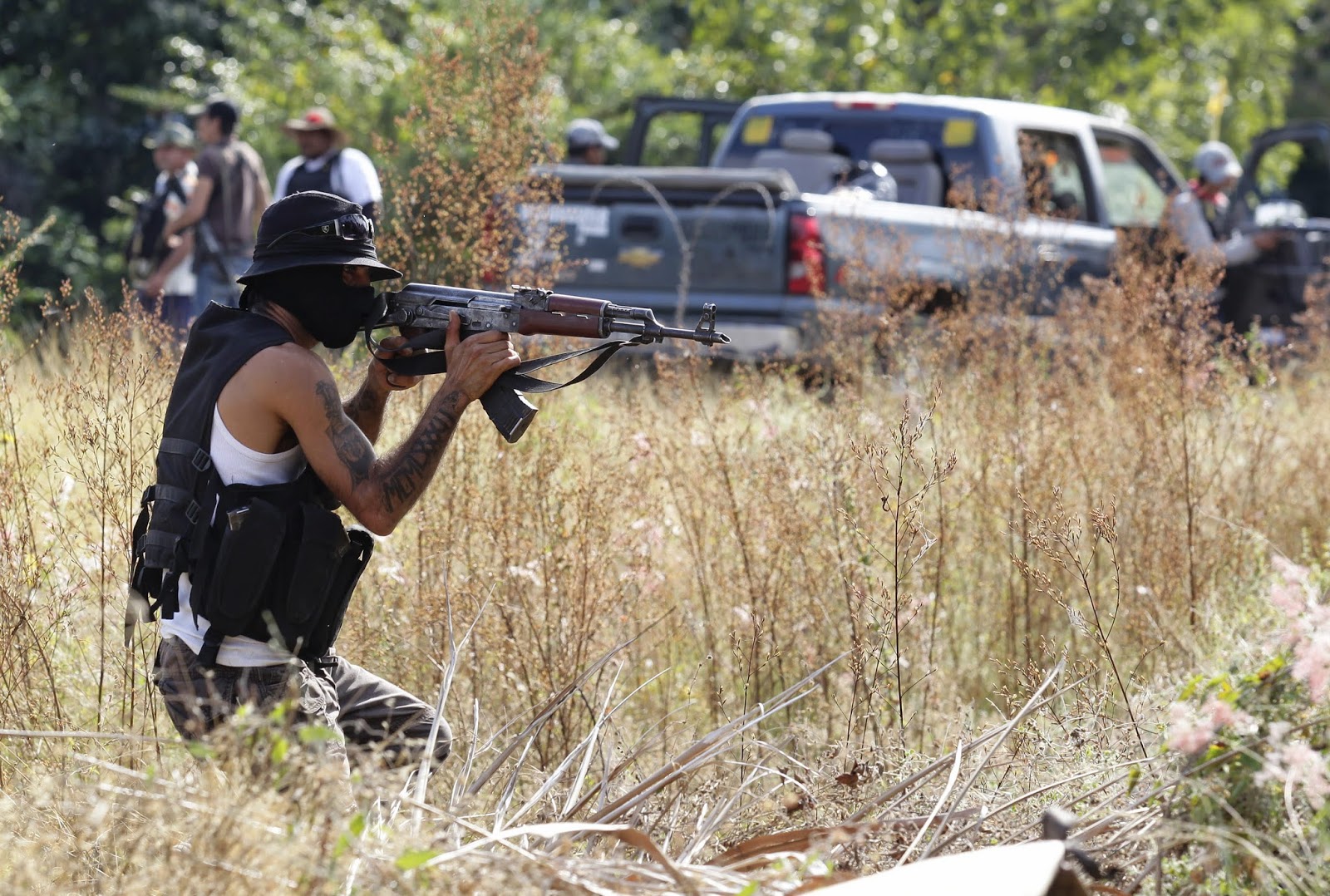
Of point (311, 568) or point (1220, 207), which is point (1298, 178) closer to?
point (1220, 207)

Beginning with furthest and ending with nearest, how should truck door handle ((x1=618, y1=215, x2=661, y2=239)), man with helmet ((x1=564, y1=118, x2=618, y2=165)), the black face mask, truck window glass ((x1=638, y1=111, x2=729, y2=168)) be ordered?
1. truck window glass ((x1=638, y1=111, x2=729, y2=168))
2. man with helmet ((x1=564, y1=118, x2=618, y2=165))
3. truck door handle ((x1=618, y1=215, x2=661, y2=239))
4. the black face mask

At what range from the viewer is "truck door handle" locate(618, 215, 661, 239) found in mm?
8094

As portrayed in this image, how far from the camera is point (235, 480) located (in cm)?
314

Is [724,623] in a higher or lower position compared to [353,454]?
lower

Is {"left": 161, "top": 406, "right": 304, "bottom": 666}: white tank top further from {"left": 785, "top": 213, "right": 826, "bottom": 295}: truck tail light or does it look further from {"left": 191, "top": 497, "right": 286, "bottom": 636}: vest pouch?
{"left": 785, "top": 213, "right": 826, "bottom": 295}: truck tail light

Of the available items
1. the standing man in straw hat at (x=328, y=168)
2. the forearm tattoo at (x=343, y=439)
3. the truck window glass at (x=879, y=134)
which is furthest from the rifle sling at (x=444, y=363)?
the truck window glass at (x=879, y=134)

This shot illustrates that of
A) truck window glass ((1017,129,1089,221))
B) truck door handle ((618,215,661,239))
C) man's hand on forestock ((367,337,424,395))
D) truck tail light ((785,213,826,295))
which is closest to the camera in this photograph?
man's hand on forestock ((367,337,424,395))

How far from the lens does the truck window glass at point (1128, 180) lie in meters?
9.41

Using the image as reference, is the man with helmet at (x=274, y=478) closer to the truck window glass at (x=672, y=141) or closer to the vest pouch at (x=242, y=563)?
the vest pouch at (x=242, y=563)

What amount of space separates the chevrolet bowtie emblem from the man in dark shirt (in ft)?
6.93

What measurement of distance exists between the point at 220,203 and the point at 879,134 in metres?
3.77

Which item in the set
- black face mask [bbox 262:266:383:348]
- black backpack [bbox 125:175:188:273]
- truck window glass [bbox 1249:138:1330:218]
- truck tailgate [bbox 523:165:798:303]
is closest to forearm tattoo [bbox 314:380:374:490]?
black face mask [bbox 262:266:383:348]

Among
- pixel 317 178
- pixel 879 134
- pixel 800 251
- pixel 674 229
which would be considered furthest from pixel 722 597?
pixel 879 134

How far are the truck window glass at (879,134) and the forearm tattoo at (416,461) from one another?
551 centimetres
